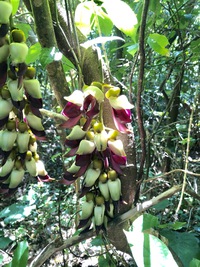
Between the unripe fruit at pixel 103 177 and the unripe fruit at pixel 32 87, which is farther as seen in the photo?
the unripe fruit at pixel 103 177

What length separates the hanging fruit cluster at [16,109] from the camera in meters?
0.41

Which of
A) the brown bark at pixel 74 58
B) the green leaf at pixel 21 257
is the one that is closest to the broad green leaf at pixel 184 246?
the brown bark at pixel 74 58

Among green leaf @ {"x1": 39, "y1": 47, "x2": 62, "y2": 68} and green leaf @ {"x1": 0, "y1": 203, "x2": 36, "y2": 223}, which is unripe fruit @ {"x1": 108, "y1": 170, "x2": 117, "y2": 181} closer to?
green leaf @ {"x1": 39, "y1": 47, "x2": 62, "y2": 68}

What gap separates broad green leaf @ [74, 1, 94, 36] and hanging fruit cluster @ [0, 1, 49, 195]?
16 cm

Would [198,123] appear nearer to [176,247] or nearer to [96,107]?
[176,247]

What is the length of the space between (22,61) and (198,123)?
1323 mm

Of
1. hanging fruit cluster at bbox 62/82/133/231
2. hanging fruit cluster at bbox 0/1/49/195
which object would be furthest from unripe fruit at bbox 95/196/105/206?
hanging fruit cluster at bbox 0/1/49/195

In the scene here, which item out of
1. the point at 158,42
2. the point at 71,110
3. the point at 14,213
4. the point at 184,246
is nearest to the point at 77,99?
the point at 71,110

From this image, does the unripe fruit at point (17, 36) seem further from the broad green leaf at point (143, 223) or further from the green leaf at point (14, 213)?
the green leaf at point (14, 213)

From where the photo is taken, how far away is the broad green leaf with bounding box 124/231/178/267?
0.49 meters

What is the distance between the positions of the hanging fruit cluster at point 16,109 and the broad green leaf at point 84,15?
0.16m

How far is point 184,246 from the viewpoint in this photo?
29.9 inches

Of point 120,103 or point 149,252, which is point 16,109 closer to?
point 120,103

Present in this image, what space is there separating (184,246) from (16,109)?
55 centimetres
